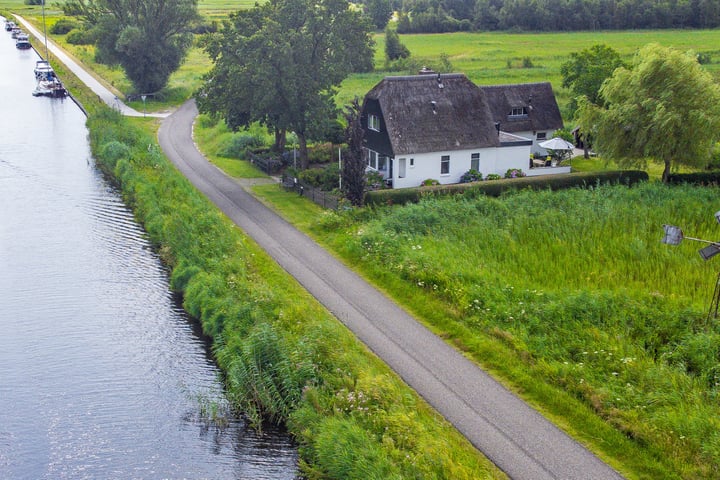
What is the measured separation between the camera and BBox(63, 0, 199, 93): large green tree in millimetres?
70438

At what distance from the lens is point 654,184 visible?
132ft

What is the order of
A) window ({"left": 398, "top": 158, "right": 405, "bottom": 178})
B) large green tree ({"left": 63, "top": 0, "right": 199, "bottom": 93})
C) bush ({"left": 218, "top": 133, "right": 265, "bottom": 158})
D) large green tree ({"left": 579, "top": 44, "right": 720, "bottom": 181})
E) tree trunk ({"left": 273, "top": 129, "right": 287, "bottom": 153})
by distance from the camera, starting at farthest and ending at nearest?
1. large green tree ({"left": 63, "top": 0, "right": 199, "bottom": 93})
2. bush ({"left": 218, "top": 133, "right": 265, "bottom": 158})
3. tree trunk ({"left": 273, "top": 129, "right": 287, "bottom": 153})
4. window ({"left": 398, "top": 158, "right": 405, "bottom": 178})
5. large green tree ({"left": 579, "top": 44, "right": 720, "bottom": 181})

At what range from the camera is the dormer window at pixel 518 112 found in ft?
166

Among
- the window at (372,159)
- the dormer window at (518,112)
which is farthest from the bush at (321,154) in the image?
the dormer window at (518,112)

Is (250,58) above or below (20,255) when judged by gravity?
above

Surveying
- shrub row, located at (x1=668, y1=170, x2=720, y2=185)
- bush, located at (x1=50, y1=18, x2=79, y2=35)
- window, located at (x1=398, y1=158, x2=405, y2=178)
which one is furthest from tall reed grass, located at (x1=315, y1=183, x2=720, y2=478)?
bush, located at (x1=50, y1=18, x2=79, y2=35)

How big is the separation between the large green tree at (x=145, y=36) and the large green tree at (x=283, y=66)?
24.4m

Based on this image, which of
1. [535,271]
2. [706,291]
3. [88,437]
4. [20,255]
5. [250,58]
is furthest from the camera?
[250,58]

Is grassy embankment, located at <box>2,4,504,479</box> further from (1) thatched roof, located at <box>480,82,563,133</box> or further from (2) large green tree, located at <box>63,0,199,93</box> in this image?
(2) large green tree, located at <box>63,0,199,93</box>

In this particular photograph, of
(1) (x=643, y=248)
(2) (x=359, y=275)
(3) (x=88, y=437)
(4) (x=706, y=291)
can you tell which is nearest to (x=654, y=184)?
(1) (x=643, y=248)

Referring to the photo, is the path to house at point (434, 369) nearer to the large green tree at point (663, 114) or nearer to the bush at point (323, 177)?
the bush at point (323, 177)

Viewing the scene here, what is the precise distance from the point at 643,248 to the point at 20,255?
26.0 m

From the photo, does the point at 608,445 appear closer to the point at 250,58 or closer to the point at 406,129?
the point at 406,129

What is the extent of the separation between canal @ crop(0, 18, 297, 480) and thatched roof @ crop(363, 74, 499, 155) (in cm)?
1443
